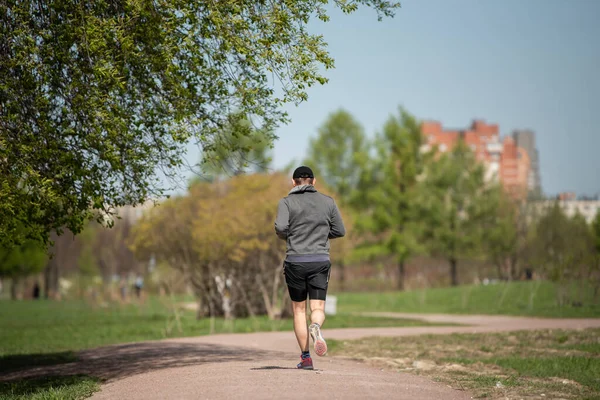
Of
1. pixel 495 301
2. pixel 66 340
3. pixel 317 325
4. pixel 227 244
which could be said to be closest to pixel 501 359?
pixel 317 325

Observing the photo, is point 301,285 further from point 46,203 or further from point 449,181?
point 449,181

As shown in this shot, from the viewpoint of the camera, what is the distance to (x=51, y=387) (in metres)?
10.3

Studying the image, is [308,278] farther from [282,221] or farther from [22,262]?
[22,262]

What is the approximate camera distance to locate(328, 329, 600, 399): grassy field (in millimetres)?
9773

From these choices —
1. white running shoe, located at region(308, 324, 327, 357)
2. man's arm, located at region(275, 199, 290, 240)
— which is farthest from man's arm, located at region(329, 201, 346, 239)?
white running shoe, located at region(308, 324, 327, 357)

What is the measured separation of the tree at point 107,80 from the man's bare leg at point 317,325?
9.19 ft

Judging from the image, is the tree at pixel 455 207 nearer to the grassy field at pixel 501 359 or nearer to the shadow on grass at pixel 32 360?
the grassy field at pixel 501 359

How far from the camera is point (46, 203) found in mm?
10547

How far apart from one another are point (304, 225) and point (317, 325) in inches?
42.1

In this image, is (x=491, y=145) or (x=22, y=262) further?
(x=491, y=145)

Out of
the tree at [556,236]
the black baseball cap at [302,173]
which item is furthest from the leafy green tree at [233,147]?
the tree at [556,236]

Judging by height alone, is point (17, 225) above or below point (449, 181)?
below

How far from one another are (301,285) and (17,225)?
3.75m

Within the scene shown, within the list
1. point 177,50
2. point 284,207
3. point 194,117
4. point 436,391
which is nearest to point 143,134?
point 194,117
